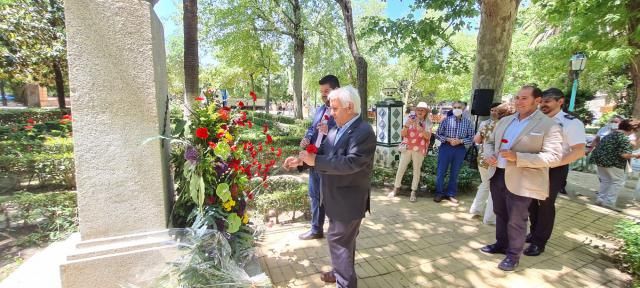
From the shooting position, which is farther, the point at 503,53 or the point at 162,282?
the point at 503,53

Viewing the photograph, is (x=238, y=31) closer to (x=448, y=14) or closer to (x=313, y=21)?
(x=313, y=21)

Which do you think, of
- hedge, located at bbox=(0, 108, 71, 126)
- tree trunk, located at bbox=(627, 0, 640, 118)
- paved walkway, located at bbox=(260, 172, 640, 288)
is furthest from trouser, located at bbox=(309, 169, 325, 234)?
hedge, located at bbox=(0, 108, 71, 126)

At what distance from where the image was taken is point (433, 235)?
4102 millimetres

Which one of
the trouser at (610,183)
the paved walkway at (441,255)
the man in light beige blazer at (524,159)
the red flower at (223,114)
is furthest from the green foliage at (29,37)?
the trouser at (610,183)

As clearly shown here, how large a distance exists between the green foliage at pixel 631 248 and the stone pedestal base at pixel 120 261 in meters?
4.17

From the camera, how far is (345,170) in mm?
2242

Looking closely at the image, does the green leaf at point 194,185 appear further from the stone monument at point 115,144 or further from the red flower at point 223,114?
the red flower at point 223,114

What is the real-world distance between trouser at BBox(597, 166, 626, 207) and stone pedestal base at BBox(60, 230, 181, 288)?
7.13 meters

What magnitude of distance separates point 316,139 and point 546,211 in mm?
2776

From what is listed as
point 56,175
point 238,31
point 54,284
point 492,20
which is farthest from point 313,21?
point 54,284

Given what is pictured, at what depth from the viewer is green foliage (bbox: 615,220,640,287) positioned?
2.91 meters

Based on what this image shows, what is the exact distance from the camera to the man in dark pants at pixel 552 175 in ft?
11.1

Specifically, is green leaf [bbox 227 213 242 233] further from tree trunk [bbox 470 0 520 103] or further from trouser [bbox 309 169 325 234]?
tree trunk [bbox 470 0 520 103]

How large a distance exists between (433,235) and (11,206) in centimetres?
574
